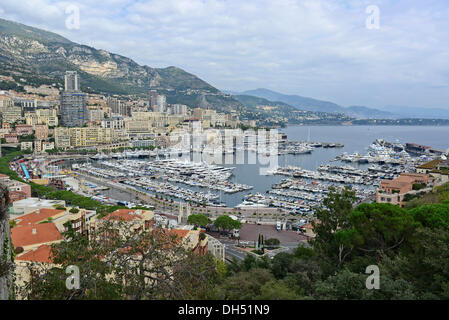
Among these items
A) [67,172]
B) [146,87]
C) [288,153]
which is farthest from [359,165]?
[146,87]

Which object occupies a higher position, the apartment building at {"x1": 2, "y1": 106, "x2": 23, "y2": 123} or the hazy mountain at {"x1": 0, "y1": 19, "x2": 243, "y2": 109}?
the hazy mountain at {"x1": 0, "y1": 19, "x2": 243, "y2": 109}

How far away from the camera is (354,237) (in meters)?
5.93

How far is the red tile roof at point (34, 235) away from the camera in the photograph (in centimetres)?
768

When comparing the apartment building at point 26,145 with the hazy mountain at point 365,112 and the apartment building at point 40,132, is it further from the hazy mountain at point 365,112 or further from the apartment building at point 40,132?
the hazy mountain at point 365,112

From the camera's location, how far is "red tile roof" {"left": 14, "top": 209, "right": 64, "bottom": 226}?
9.20 metres

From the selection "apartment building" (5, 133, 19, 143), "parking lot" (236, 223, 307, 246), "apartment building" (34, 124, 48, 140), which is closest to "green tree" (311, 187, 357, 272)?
"parking lot" (236, 223, 307, 246)

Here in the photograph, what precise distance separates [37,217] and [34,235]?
1725mm

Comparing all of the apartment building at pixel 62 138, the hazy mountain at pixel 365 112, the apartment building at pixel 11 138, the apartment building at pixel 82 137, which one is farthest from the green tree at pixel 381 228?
the hazy mountain at pixel 365 112

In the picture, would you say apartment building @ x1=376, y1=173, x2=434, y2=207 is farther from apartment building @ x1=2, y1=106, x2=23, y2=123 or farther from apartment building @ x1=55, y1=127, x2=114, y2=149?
apartment building @ x1=2, y1=106, x2=23, y2=123

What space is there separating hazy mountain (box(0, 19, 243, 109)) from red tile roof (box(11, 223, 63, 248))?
49517 millimetres
